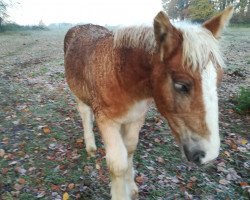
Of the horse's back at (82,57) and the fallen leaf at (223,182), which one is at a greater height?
the horse's back at (82,57)

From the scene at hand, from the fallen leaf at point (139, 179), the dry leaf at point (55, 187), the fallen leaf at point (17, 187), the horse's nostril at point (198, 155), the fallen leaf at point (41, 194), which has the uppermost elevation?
the horse's nostril at point (198, 155)

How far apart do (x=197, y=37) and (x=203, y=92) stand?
0.55 metres

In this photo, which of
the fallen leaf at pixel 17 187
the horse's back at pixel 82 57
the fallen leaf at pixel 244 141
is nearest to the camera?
the horse's back at pixel 82 57

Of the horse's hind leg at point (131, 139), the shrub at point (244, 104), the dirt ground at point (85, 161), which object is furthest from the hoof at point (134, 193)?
the shrub at point (244, 104)

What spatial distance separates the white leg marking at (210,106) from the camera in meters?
2.79

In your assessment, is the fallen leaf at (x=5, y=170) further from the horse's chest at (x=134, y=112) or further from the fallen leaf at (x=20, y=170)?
the horse's chest at (x=134, y=112)

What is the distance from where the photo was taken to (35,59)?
18.2 m

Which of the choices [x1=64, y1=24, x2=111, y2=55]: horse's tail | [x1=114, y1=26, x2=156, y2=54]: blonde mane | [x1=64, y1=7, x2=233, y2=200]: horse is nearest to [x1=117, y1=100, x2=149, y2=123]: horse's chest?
[x1=64, y1=7, x2=233, y2=200]: horse

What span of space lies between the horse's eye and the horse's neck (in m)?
0.53

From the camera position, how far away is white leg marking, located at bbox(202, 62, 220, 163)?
279 cm

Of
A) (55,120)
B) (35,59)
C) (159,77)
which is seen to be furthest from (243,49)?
(159,77)

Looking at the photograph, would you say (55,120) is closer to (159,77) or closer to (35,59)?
(159,77)

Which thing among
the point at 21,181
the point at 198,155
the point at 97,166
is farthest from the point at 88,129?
the point at 198,155

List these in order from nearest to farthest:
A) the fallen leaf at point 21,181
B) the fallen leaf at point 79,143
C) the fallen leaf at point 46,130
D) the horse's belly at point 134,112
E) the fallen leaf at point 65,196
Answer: the horse's belly at point 134,112, the fallen leaf at point 65,196, the fallen leaf at point 21,181, the fallen leaf at point 79,143, the fallen leaf at point 46,130
